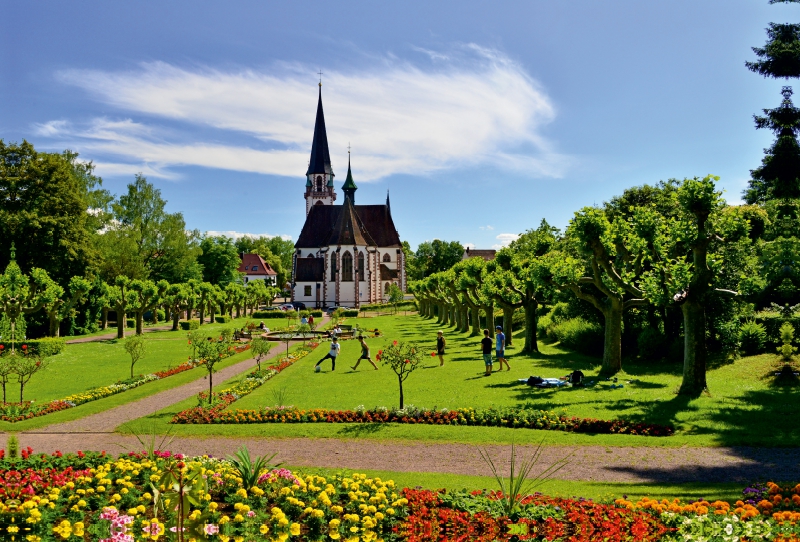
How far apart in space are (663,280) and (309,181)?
86959 mm

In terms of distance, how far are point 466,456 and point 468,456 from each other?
0.14 ft

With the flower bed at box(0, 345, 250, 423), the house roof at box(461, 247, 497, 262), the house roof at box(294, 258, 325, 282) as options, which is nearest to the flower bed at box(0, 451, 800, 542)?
the flower bed at box(0, 345, 250, 423)

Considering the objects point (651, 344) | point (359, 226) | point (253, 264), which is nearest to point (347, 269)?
point (359, 226)

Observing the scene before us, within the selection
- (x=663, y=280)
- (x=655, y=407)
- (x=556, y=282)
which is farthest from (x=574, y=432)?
(x=556, y=282)

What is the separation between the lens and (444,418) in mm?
14117

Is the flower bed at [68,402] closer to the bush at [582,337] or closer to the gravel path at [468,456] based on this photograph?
the gravel path at [468,456]

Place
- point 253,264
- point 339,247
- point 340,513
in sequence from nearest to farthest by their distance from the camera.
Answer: point 340,513, point 339,247, point 253,264

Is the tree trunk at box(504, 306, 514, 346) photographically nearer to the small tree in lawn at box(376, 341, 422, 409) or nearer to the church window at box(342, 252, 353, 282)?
the small tree in lawn at box(376, 341, 422, 409)

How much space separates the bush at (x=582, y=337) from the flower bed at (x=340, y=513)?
64.6 feet

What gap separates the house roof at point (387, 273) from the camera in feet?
298

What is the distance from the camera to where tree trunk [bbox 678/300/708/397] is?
52.9 ft

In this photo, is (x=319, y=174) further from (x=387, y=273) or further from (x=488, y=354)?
(x=488, y=354)

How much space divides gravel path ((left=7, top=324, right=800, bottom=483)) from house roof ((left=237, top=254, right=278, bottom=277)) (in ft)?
340

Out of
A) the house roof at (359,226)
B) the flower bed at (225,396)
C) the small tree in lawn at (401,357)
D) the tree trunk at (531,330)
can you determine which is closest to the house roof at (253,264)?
the house roof at (359,226)
